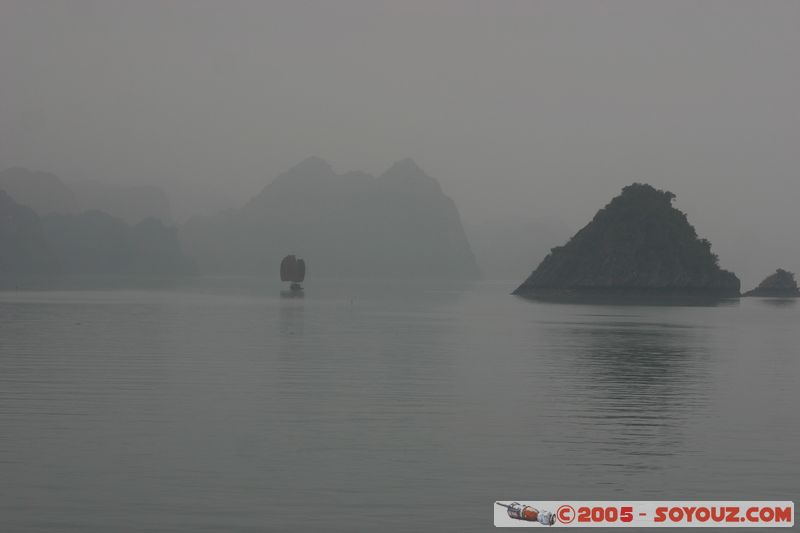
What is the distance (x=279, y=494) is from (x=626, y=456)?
882 cm

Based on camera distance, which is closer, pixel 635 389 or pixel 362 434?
pixel 362 434

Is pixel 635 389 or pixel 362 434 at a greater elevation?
pixel 635 389

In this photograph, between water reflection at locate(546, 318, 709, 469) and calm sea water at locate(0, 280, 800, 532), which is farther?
water reflection at locate(546, 318, 709, 469)

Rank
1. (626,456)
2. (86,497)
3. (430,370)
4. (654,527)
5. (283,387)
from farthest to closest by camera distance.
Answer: (430,370)
(283,387)
(626,456)
(86,497)
(654,527)

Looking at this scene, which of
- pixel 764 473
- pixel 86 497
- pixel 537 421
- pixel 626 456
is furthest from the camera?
pixel 537 421

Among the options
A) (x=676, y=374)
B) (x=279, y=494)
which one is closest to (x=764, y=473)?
(x=279, y=494)

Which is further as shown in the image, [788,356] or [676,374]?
[788,356]

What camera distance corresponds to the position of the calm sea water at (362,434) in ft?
60.6

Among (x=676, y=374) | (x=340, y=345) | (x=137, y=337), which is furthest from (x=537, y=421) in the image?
(x=137, y=337)

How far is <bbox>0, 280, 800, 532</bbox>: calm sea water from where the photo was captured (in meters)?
18.5

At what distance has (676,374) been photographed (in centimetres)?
4650

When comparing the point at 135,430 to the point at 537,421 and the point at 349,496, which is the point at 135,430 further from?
the point at 537,421

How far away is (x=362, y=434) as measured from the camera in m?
26.6

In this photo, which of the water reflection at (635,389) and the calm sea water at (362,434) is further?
the water reflection at (635,389)
